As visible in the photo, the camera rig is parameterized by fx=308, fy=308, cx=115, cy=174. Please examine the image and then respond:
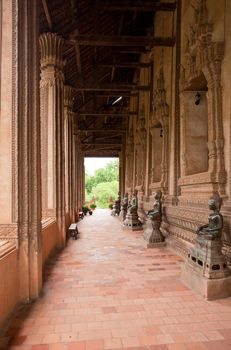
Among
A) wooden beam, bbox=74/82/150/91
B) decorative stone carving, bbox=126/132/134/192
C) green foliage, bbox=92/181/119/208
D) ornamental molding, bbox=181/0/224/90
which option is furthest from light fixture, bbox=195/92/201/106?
green foliage, bbox=92/181/119/208

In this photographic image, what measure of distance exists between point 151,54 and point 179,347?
39.0ft

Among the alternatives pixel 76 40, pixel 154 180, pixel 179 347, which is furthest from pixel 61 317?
pixel 154 180

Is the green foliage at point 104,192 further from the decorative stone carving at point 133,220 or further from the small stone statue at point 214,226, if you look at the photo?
the small stone statue at point 214,226

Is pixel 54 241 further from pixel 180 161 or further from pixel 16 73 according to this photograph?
pixel 16 73

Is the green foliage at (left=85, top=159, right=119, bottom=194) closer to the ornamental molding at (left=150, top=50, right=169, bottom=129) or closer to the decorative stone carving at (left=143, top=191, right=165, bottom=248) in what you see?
the ornamental molding at (left=150, top=50, right=169, bottom=129)

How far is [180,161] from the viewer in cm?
870

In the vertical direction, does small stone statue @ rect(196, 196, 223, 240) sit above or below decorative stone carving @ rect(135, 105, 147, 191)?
below

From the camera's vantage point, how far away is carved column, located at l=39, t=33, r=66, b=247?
8852 millimetres

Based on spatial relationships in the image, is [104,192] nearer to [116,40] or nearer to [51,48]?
[116,40]

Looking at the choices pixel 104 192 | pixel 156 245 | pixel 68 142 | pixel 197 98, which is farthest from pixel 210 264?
pixel 104 192

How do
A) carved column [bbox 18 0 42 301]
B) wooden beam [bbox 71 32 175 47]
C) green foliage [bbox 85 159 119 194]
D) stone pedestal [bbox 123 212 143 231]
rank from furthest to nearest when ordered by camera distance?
green foliage [bbox 85 159 119 194] < stone pedestal [bbox 123 212 143 231] < wooden beam [bbox 71 32 175 47] < carved column [bbox 18 0 42 301]

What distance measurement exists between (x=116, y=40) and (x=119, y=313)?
25.7 ft

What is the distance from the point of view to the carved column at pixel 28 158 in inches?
179

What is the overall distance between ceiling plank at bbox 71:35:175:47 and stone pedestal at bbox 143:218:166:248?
5377mm
